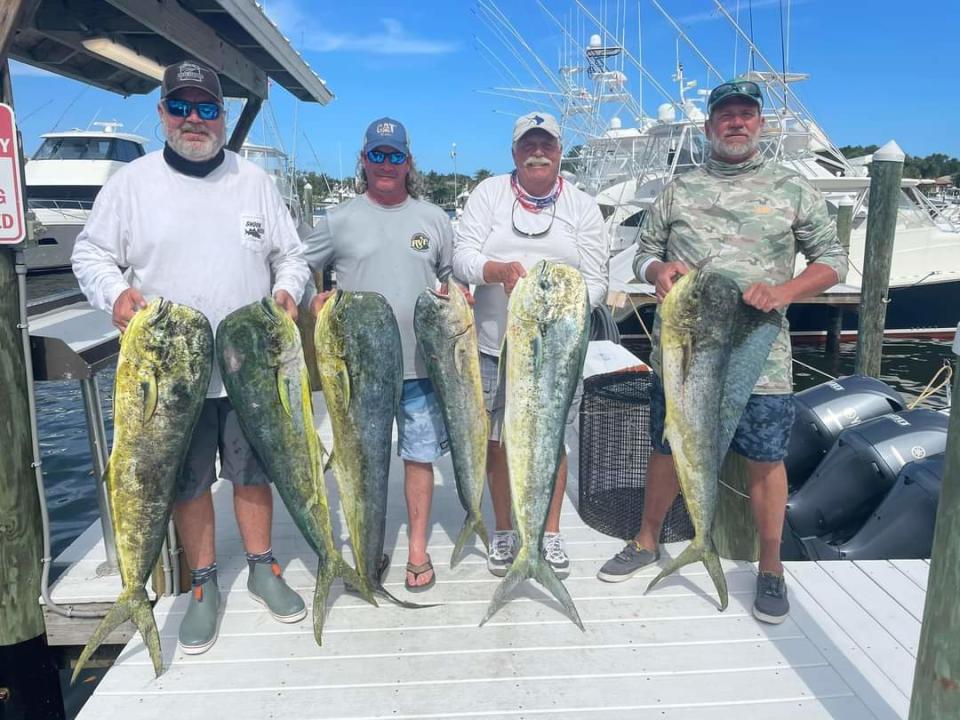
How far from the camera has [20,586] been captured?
2.98 metres

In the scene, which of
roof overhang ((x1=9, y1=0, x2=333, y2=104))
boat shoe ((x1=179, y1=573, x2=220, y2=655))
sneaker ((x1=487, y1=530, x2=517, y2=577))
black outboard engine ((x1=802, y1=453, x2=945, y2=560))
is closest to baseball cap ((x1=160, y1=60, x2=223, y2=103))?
roof overhang ((x1=9, y1=0, x2=333, y2=104))

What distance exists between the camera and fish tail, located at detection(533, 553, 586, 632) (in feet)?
9.11

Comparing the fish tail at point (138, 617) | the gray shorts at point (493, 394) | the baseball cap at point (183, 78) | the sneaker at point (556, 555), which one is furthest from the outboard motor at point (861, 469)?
the baseball cap at point (183, 78)

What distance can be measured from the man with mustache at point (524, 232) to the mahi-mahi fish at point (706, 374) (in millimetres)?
437

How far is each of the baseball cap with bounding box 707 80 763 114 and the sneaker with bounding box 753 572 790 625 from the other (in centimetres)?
202

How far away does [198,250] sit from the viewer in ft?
8.46

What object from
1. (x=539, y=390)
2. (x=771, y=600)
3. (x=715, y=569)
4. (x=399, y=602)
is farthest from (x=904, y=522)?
(x=399, y=602)

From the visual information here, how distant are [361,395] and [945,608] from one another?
1.95 m

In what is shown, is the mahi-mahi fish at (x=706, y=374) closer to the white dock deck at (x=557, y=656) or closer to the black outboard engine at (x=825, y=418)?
the white dock deck at (x=557, y=656)

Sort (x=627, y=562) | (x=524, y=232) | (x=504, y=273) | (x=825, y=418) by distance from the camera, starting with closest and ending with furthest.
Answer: (x=504, y=273) → (x=524, y=232) → (x=627, y=562) → (x=825, y=418)

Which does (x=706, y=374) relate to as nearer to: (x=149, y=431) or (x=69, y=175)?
(x=149, y=431)

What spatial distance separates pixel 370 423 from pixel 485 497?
1.67 metres

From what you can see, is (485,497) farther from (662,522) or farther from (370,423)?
(370,423)

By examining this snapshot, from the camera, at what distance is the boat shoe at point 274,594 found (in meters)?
2.92
